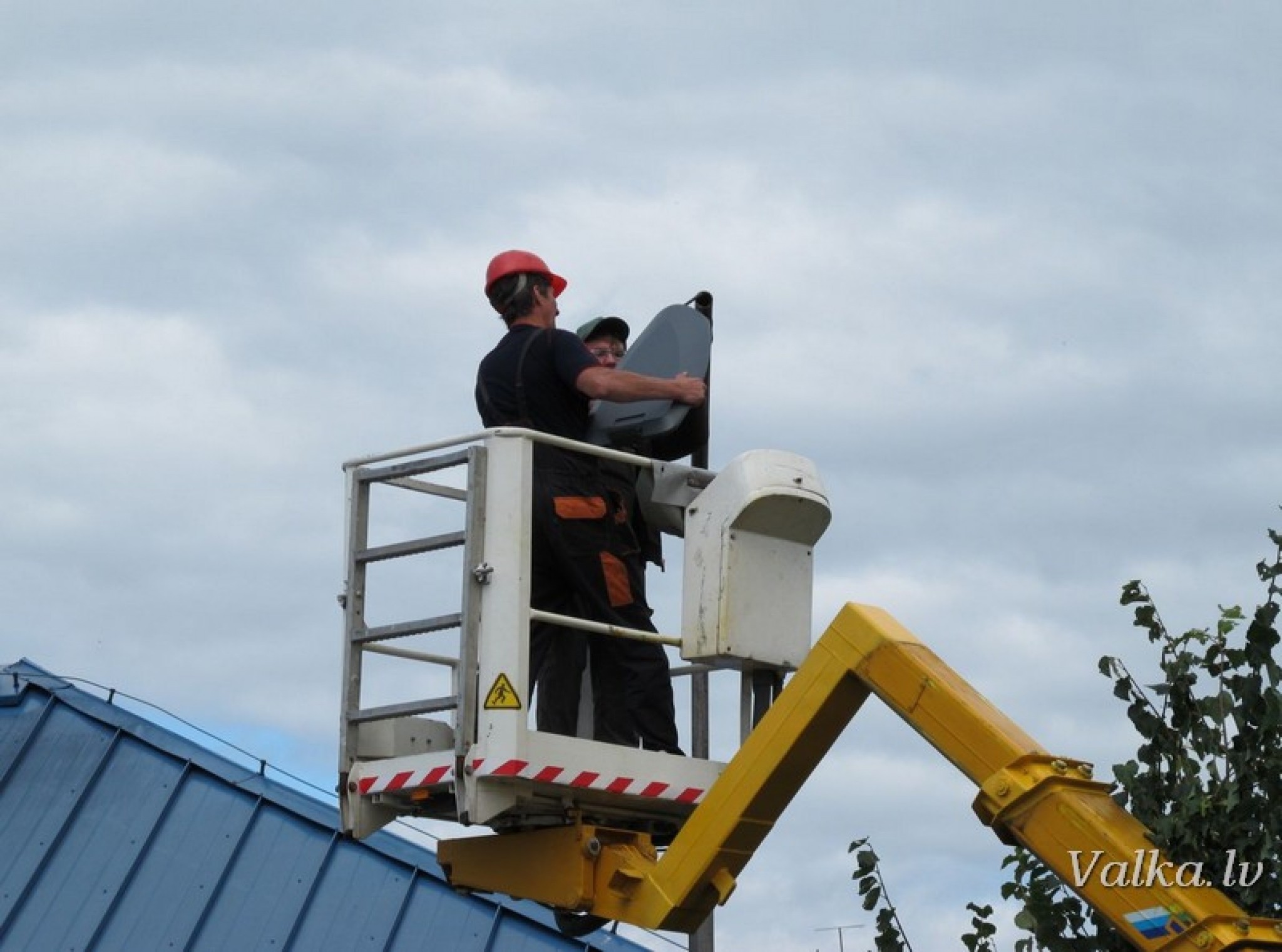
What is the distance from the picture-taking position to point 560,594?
7.20 metres

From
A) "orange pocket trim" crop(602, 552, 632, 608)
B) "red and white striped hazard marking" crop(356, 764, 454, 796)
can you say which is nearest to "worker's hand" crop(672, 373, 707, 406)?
"orange pocket trim" crop(602, 552, 632, 608)

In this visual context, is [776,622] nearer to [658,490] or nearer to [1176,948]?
[658,490]

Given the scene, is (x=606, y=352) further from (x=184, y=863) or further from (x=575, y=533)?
(x=184, y=863)

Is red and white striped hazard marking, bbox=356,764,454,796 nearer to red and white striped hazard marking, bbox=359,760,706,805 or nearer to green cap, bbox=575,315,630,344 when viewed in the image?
red and white striped hazard marking, bbox=359,760,706,805

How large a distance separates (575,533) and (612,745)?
2.46ft

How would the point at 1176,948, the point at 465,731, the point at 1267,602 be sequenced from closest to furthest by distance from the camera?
1. the point at 1176,948
2. the point at 1267,602
3. the point at 465,731

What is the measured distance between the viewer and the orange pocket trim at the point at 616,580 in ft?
23.4

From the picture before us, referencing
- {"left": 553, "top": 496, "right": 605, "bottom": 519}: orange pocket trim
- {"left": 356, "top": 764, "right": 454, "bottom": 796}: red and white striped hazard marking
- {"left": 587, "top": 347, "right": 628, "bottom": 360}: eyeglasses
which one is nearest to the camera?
{"left": 356, "top": 764, "right": 454, "bottom": 796}: red and white striped hazard marking

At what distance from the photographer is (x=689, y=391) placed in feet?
23.4

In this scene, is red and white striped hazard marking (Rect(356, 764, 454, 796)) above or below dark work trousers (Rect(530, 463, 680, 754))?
below

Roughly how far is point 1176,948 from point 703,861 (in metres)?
1.86

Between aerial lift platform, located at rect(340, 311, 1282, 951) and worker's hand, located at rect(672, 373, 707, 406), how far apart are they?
26cm

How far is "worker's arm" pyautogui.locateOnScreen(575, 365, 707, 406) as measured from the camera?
279 inches

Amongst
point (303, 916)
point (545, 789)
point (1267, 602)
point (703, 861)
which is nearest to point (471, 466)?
point (545, 789)
